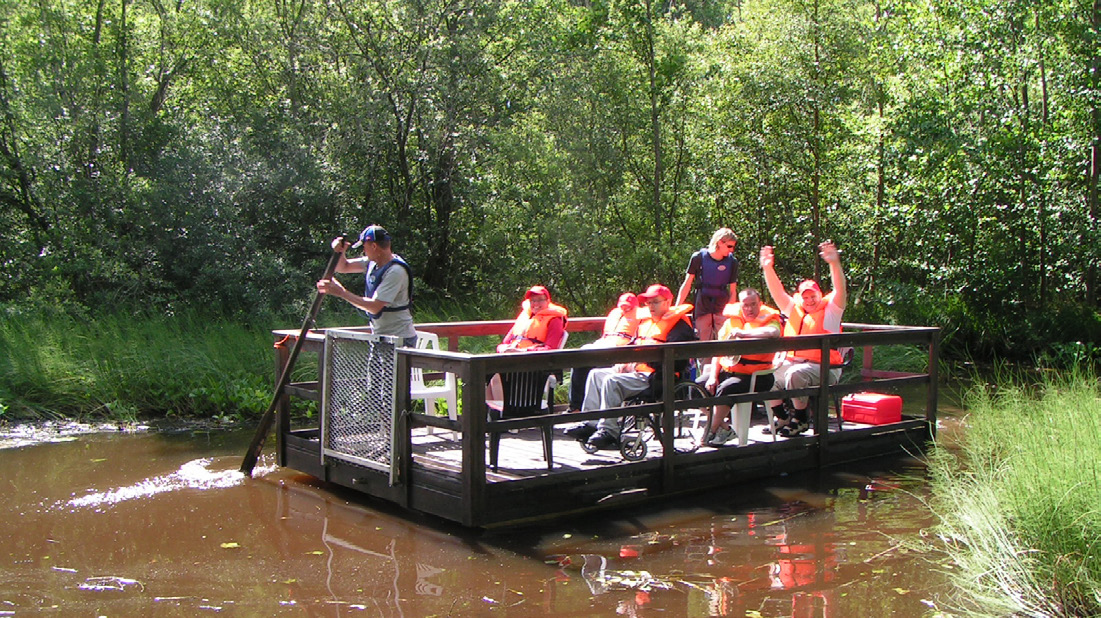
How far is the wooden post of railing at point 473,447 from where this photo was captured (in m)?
6.40

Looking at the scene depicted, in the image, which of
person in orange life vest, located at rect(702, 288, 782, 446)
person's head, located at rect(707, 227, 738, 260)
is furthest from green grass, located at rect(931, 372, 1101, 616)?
person's head, located at rect(707, 227, 738, 260)

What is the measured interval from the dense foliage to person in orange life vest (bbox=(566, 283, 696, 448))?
29.5ft

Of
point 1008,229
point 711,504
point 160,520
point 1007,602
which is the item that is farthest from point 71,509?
point 1008,229

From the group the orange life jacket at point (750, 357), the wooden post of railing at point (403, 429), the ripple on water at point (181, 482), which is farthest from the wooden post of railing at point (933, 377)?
the ripple on water at point (181, 482)

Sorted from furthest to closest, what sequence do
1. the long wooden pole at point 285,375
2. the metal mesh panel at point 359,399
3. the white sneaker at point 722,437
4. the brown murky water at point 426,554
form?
the white sneaker at point 722,437 < the long wooden pole at point 285,375 < the metal mesh panel at point 359,399 < the brown murky water at point 426,554

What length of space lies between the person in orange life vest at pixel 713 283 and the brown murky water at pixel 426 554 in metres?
1.93

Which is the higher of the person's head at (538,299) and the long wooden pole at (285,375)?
the person's head at (538,299)

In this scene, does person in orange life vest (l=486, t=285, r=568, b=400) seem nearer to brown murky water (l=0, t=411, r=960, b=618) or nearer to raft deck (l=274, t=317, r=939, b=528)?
raft deck (l=274, t=317, r=939, b=528)

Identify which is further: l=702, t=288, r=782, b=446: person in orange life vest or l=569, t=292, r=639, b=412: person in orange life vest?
l=569, t=292, r=639, b=412: person in orange life vest

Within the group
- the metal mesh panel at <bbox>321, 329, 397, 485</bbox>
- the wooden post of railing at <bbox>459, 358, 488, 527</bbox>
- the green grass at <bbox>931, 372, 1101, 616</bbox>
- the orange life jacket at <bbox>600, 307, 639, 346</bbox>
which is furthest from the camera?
the orange life jacket at <bbox>600, 307, 639, 346</bbox>

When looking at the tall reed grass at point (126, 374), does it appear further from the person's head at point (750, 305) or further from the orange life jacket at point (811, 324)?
the orange life jacket at point (811, 324)

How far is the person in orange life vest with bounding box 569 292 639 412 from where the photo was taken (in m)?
8.27

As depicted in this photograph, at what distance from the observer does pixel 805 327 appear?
8.80 m

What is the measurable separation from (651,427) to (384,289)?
2355mm
